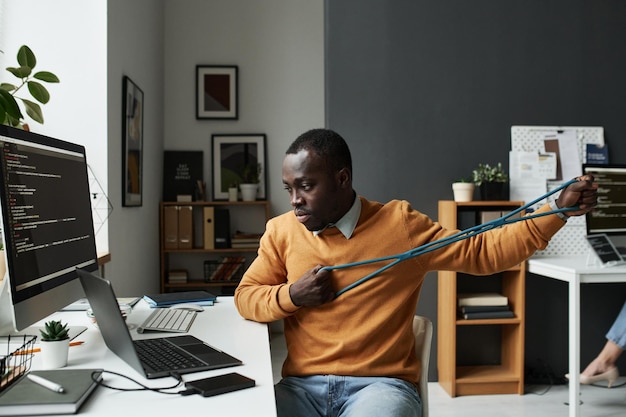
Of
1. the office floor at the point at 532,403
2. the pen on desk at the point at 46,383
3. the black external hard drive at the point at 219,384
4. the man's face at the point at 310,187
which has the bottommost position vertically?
the office floor at the point at 532,403

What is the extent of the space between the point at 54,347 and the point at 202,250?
12.2 ft

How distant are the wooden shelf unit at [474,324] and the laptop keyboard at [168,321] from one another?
6.45ft

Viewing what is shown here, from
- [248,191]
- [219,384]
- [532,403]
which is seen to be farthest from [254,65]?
[219,384]

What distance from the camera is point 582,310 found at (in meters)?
3.81

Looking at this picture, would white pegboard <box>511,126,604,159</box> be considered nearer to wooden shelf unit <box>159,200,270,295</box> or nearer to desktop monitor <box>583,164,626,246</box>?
desktop monitor <box>583,164,626,246</box>

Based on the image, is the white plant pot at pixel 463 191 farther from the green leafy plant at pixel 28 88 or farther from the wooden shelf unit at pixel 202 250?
the green leafy plant at pixel 28 88

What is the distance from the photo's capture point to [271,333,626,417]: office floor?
3.20 metres

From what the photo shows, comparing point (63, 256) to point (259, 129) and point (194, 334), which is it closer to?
point (194, 334)

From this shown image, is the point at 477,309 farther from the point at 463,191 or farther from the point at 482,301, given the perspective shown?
the point at 463,191

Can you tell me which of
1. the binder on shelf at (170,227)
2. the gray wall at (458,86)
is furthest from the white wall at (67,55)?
the binder on shelf at (170,227)

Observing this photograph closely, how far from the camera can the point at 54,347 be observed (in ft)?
4.10

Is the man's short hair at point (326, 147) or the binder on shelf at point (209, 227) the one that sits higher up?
the man's short hair at point (326, 147)

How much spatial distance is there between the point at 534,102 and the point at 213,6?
9.16ft

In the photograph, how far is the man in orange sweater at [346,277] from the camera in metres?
1.58
